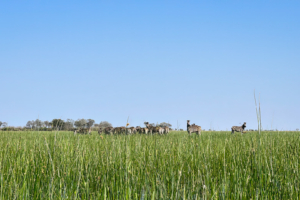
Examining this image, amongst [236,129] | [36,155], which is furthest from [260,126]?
[236,129]

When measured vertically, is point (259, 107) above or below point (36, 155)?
above

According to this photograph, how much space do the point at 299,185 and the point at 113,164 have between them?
2.66 meters

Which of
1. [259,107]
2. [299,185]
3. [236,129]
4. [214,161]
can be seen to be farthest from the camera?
[236,129]

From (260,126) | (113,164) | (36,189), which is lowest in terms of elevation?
(36,189)

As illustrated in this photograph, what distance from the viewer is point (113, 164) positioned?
378 centimetres

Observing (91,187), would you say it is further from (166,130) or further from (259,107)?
(166,130)

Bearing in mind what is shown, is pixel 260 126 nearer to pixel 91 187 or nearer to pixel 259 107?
pixel 259 107

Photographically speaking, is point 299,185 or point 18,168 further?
point 18,168

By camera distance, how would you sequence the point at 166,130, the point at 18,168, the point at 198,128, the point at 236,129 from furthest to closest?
the point at 236,129
the point at 166,130
the point at 198,128
the point at 18,168

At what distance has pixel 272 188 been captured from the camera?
9.44ft

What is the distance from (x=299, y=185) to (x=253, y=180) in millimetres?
560

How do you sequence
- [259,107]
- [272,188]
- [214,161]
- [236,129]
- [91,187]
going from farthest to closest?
[236,129], [214,161], [91,187], [272,188], [259,107]

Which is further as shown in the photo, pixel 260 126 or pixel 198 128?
pixel 198 128

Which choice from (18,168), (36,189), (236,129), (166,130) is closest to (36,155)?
(18,168)
